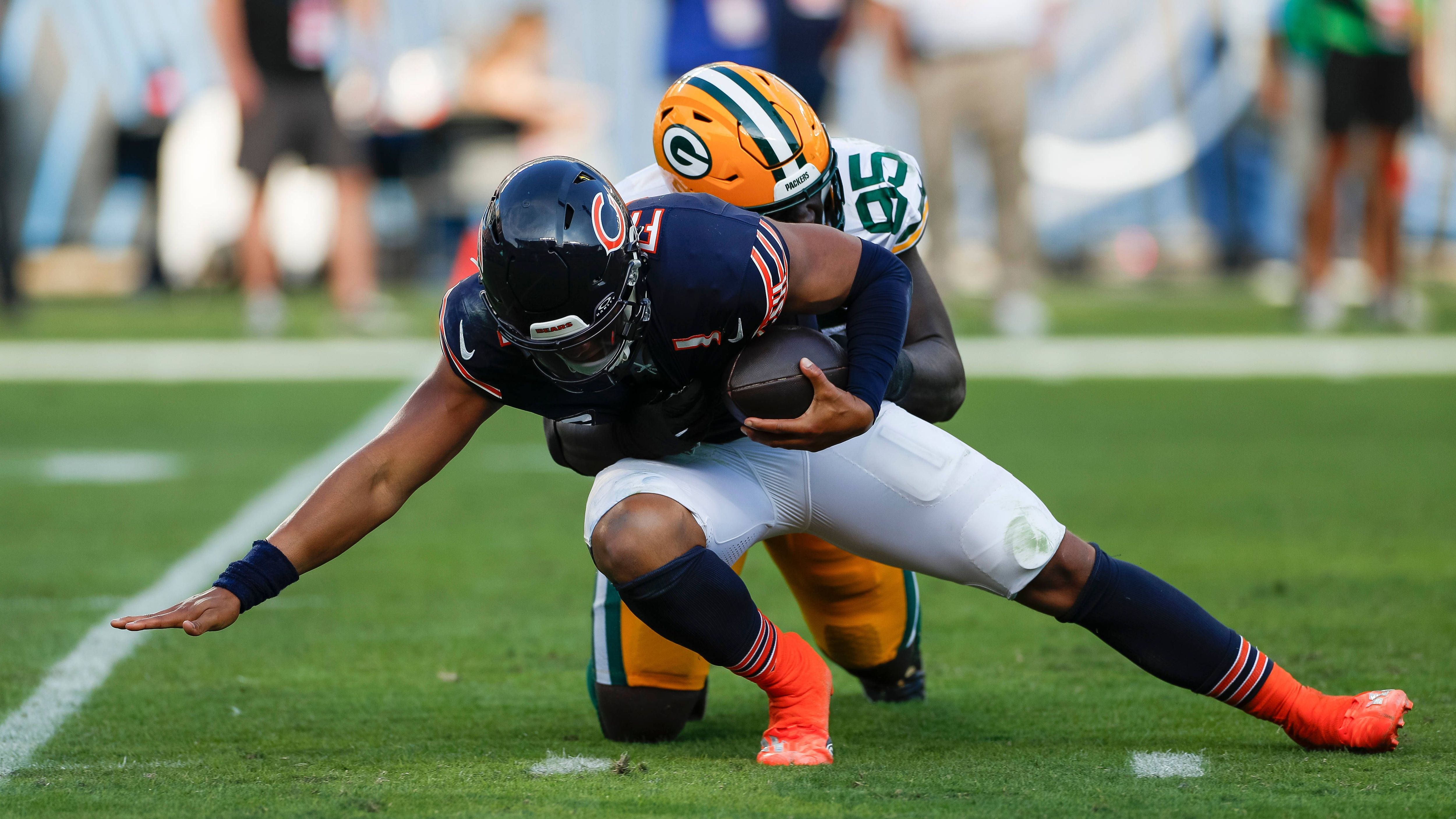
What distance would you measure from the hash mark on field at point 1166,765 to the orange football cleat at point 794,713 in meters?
0.50

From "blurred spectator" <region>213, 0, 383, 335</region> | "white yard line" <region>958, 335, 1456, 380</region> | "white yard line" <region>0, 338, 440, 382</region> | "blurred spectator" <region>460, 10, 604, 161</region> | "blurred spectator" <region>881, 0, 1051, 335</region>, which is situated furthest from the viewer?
"blurred spectator" <region>460, 10, 604, 161</region>

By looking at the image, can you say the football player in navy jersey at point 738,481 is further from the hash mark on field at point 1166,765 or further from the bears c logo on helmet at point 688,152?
the bears c logo on helmet at point 688,152

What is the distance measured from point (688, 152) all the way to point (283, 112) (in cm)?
743

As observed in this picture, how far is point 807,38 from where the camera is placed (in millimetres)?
11422

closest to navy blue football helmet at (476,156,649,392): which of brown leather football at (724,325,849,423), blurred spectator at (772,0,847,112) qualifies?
brown leather football at (724,325,849,423)

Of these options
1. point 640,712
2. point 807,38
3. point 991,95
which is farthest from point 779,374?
point 807,38

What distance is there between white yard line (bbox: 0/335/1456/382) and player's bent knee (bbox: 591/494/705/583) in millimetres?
5631

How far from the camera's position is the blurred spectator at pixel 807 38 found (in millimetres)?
11344

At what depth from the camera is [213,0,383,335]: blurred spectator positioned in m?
9.81

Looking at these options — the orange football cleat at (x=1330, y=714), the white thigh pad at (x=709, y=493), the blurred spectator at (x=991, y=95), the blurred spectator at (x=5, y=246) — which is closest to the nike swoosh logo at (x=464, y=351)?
the white thigh pad at (x=709, y=493)

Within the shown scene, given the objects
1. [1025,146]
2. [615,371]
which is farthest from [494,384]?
[1025,146]

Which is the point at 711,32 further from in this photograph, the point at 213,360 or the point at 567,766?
the point at 567,766

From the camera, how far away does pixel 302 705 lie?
3.21 m

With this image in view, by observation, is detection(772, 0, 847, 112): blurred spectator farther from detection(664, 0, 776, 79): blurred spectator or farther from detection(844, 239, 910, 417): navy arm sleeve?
detection(844, 239, 910, 417): navy arm sleeve
